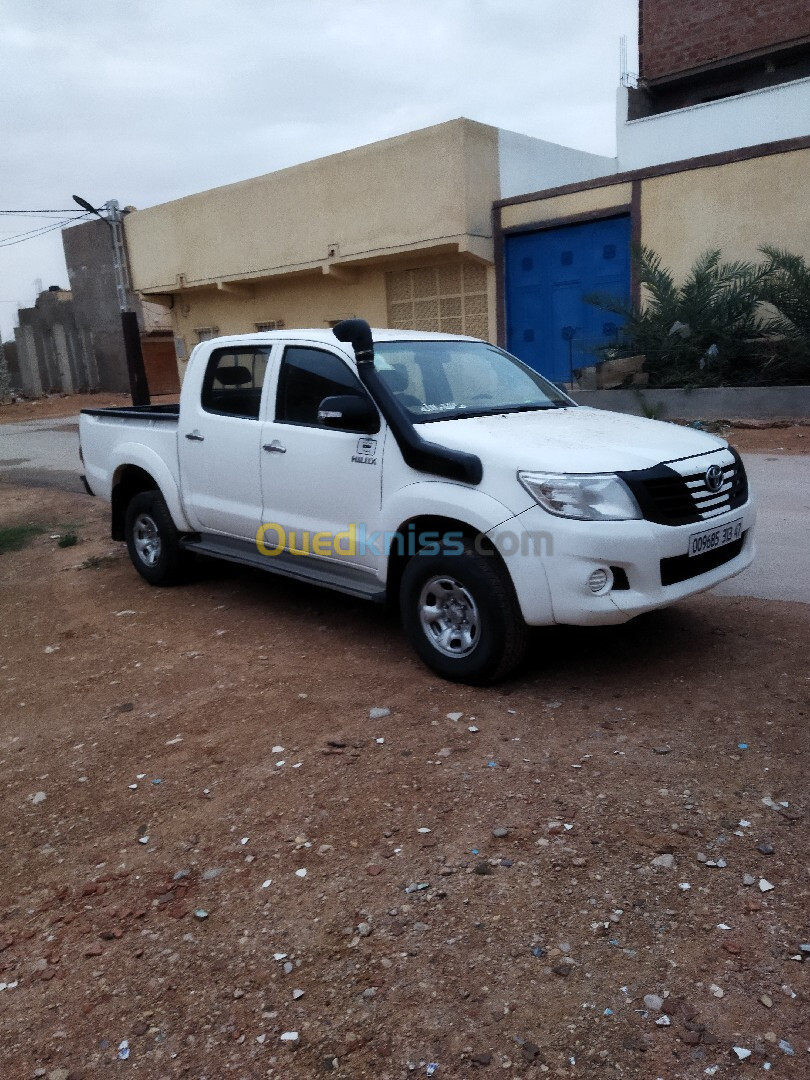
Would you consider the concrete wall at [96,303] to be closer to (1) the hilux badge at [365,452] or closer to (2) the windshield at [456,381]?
(2) the windshield at [456,381]

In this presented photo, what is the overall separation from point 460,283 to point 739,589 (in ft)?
44.6

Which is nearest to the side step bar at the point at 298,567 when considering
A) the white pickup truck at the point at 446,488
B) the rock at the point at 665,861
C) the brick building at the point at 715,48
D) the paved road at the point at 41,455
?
the white pickup truck at the point at 446,488

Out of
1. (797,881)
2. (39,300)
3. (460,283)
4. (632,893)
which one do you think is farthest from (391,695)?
(39,300)

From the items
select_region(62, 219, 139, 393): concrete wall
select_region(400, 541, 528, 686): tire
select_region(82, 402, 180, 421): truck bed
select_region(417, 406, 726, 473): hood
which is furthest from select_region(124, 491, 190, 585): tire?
select_region(62, 219, 139, 393): concrete wall

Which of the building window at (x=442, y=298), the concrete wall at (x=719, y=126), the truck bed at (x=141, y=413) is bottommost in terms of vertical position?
the truck bed at (x=141, y=413)

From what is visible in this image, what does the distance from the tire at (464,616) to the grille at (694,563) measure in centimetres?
70

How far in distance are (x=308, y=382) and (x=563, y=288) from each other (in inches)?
491

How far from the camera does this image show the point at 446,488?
4.18 metres

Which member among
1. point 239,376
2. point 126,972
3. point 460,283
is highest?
point 460,283

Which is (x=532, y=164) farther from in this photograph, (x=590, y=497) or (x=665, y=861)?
(x=665, y=861)

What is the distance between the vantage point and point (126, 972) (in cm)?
252

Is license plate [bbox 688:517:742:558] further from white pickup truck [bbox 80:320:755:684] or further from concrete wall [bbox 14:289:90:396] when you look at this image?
concrete wall [bbox 14:289:90:396]

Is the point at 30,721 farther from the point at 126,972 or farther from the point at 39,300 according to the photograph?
the point at 39,300

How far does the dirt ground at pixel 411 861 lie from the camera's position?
223cm
